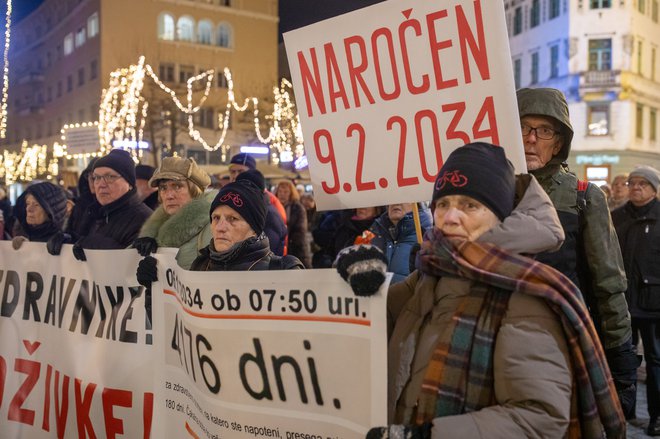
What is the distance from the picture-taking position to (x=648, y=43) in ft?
141

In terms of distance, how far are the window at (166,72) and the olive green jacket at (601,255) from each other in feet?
146

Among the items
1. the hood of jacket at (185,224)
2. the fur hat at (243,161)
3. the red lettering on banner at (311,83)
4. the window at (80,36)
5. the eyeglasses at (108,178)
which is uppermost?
the window at (80,36)

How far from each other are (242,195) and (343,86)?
738mm

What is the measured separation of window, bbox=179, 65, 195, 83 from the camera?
46.2 meters

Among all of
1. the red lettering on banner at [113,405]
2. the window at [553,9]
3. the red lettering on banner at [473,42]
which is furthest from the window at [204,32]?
the red lettering on banner at [473,42]

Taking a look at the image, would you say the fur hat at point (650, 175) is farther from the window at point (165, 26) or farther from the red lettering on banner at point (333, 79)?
the window at point (165, 26)

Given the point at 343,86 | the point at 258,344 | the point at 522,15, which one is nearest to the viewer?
the point at 258,344

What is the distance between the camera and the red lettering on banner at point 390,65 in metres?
3.29

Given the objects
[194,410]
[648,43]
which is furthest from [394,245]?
[648,43]

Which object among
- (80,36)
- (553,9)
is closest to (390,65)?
(553,9)

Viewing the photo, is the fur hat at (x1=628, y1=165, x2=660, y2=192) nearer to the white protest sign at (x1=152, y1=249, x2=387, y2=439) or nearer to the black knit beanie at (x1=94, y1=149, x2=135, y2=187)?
the black knit beanie at (x1=94, y1=149, x2=135, y2=187)

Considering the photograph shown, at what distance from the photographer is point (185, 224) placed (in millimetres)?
4250

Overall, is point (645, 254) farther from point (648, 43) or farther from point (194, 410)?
point (648, 43)

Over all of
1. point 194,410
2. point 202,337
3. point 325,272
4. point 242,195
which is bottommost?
point 194,410
